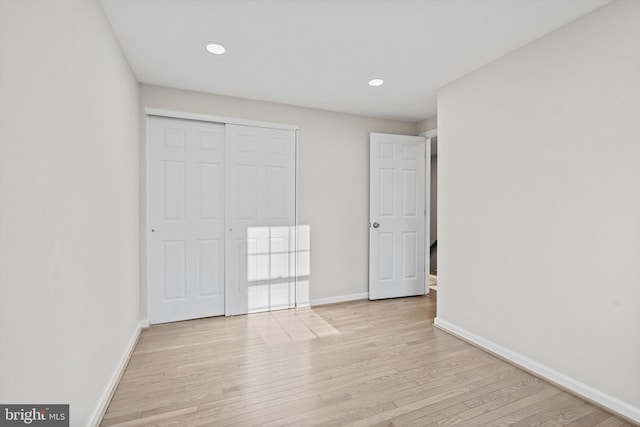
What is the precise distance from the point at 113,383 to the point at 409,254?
3.45m

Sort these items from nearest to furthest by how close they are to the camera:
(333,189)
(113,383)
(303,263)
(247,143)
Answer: (113,383) → (247,143) → (303,263) → (333,189)

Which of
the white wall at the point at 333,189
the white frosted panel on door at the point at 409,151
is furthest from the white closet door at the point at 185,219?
the white frosted panel on door at the point at 409,151

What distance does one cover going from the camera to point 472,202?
279cm

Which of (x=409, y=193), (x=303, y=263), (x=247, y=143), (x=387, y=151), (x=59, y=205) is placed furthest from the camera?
(x=409, y=193)

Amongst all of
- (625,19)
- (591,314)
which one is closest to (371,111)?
(625,19)

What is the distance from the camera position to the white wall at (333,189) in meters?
3.71

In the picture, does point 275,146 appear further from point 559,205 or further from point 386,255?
point 559,205

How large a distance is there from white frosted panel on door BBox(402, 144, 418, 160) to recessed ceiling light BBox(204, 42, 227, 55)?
2609 mm

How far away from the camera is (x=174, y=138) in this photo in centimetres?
317

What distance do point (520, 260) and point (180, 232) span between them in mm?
3176

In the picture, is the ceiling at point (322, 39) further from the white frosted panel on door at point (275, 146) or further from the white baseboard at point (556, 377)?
the white baseboard at point (556, 377)

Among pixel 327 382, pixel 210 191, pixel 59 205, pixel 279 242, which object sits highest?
pixel 210 191

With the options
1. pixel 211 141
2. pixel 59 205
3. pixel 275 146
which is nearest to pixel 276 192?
pixel 275 146

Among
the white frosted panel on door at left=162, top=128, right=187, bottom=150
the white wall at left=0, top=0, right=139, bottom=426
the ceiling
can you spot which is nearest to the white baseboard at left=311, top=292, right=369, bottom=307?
A: the white wall at left=0, top=0, right=139, bottom=426
